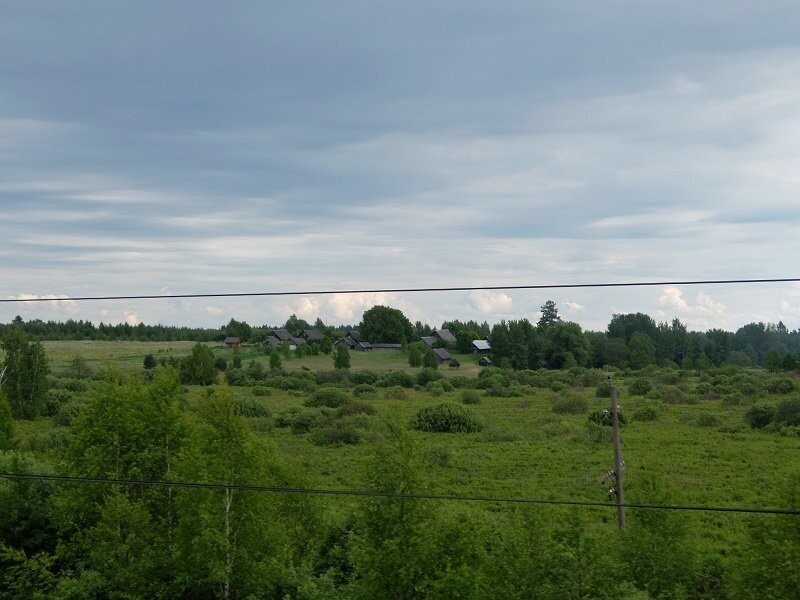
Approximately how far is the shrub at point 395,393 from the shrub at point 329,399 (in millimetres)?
4018

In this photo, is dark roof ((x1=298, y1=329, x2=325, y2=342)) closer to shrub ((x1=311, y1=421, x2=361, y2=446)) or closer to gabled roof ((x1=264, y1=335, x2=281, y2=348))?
gabled roof ((x1=264, y1=335, x2=281, y2=348))

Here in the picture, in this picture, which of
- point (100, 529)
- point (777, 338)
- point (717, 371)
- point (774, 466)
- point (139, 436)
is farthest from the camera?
point (717, 371)

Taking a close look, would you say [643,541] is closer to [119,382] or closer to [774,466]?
[119,382]

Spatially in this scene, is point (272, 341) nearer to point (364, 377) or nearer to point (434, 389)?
point (364, 377)

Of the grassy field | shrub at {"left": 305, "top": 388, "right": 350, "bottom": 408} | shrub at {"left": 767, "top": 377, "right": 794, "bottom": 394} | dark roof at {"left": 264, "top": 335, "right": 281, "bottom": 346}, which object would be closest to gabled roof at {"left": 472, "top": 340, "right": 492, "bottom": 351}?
dark roof at {"left": 264, "top": 335, "right": 281, "bottom": 346}

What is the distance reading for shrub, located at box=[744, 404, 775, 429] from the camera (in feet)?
103

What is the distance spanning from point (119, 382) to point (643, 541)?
11.7 meters

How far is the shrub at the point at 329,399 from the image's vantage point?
41562mm

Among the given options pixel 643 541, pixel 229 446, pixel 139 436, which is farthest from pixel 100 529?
pixel 643 541

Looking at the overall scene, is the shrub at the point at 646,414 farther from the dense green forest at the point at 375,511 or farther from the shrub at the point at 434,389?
the shrub at the point at 434,389

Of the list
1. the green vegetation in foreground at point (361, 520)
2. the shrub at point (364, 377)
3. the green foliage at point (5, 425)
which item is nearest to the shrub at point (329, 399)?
the shrub at point (364, 377)

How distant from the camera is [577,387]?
1881 inches

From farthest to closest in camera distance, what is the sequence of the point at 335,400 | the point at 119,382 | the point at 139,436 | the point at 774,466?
the point at 335,400 < the point at 774,466 < the point at 119,382 < the point at 139,436

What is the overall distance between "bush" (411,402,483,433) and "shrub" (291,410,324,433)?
443cm
